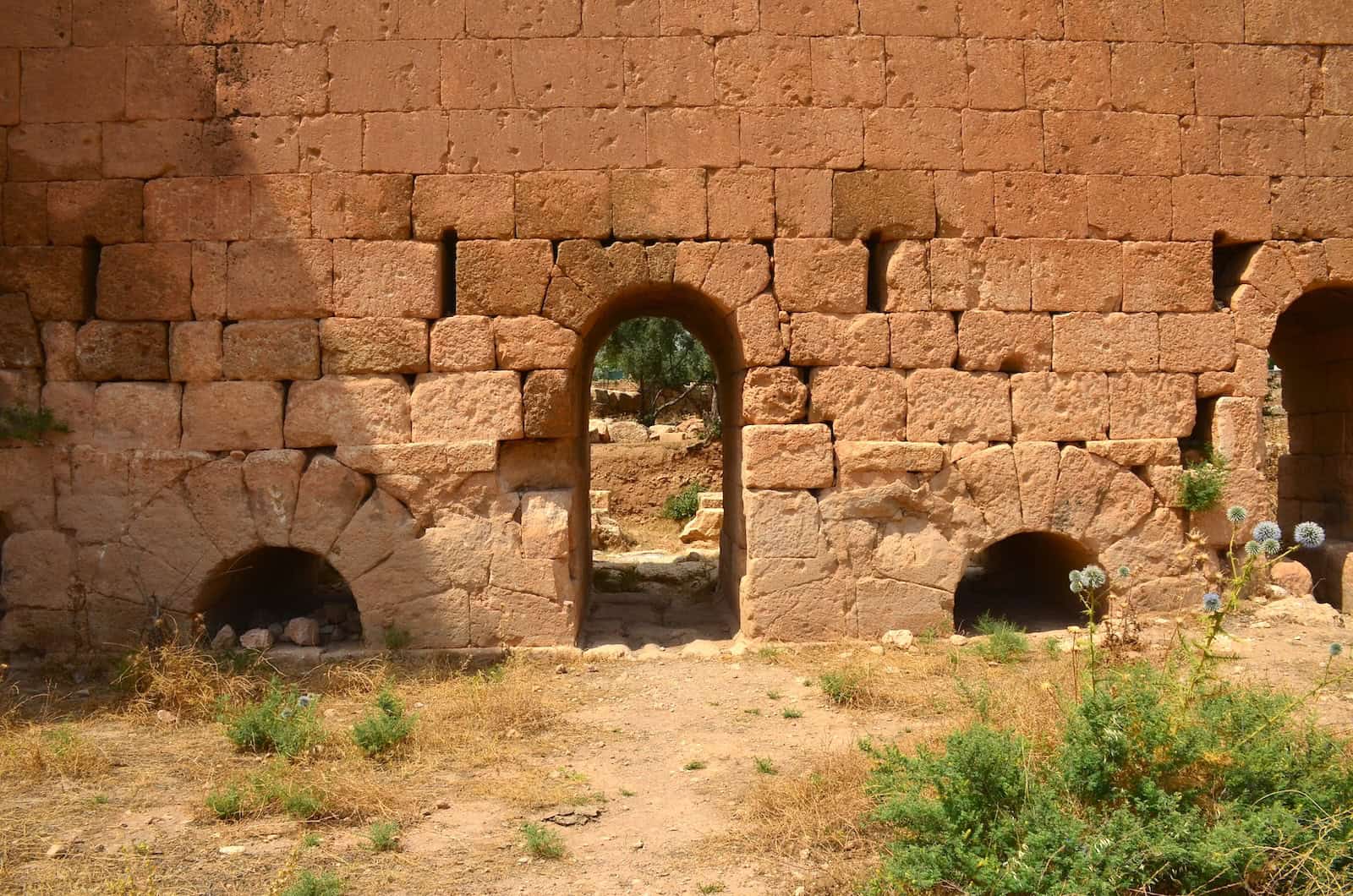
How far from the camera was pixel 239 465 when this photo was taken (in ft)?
22.0

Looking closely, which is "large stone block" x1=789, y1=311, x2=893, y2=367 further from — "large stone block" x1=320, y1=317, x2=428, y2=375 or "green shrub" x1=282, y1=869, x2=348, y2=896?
"green shrub" x1=282, y1=869, x2=348, y2=896

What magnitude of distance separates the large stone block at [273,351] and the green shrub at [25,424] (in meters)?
1.26

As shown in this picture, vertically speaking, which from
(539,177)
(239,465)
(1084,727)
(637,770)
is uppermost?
(539,177)

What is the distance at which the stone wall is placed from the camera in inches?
264

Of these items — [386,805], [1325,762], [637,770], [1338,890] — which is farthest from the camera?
[637,770]

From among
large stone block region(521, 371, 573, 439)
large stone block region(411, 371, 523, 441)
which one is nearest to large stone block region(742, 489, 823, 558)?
large stone block region(521, 371, 573, 439)

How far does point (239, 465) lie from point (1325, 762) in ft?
21.1

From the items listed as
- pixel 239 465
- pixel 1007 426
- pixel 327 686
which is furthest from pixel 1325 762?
pixel 239 465

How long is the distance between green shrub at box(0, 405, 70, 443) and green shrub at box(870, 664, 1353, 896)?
6.18 m

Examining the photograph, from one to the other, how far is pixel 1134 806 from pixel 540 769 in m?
2.70

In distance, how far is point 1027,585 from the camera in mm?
8617

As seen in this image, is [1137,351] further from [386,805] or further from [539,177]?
[386,805]

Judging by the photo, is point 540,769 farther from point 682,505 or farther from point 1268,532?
point 682,505

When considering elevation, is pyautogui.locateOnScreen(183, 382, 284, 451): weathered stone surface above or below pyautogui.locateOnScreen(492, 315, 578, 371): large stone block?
below
